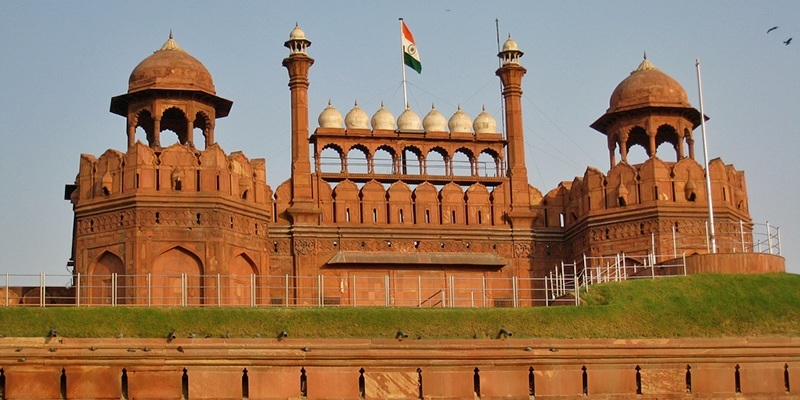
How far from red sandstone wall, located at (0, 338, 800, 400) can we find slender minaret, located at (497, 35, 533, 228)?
425 inches

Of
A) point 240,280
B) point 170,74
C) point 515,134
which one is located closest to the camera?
point 240,280

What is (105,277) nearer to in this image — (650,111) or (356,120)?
(356,120)

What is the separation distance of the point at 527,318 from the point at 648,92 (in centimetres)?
1237

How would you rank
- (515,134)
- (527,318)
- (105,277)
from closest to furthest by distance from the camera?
(527,318) → (105,277) → (515,134)

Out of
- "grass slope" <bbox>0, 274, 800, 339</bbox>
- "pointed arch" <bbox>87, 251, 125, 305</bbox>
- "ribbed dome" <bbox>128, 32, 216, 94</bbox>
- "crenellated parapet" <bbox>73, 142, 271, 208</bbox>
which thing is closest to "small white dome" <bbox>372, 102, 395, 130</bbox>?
"ribbed dome" <bbox>128, 32, 216, 94</bbox>

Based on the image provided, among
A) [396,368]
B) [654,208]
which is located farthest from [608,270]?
[396,368]

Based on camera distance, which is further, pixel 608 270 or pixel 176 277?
pixel 608 270

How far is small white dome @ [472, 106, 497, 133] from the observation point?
4681 cm

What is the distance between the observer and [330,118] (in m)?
45.6

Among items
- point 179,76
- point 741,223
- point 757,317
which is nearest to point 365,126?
point 179,76

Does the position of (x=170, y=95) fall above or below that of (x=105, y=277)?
above

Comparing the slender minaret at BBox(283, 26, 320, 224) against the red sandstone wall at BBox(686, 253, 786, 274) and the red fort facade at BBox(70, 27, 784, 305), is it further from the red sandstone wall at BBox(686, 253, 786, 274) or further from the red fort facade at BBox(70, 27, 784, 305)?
the red sandstone wall at BBox(686, 253, 786, 274)

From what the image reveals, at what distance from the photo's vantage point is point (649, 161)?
43.4 meters

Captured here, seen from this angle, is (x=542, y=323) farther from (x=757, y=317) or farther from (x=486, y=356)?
(x=757, y=317)
